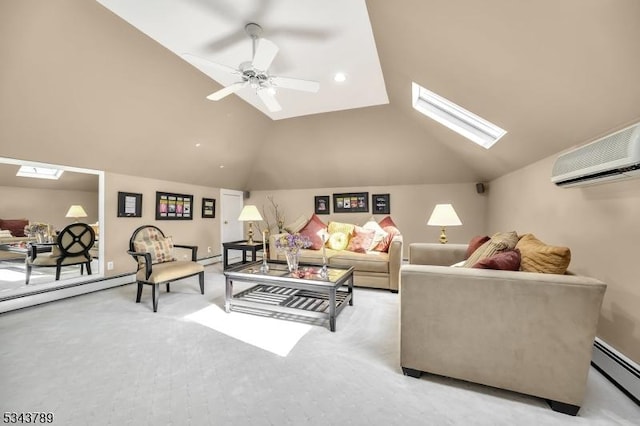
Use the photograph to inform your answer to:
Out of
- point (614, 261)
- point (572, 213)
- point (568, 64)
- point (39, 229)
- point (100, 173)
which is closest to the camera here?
point (568, 64)

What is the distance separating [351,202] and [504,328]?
14.8ft

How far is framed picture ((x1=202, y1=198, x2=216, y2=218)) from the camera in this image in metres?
5.75

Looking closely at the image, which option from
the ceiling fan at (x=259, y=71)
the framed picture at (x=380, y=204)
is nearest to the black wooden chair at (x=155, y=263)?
the ceiling fan at (x=259, y=71)

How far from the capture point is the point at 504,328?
5.16 feet

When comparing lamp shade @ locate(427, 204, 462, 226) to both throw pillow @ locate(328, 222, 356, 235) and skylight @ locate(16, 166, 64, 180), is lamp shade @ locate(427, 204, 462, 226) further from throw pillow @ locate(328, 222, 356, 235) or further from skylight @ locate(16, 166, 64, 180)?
skylight @ locate(16, 166, 64, 180)

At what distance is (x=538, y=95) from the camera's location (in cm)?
198

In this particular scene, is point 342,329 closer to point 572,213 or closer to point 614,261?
point 614,261

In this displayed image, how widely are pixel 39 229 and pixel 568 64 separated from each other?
563 cm

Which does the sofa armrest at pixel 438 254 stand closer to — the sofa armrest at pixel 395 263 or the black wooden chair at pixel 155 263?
the sofa armrest at pixel 395 263

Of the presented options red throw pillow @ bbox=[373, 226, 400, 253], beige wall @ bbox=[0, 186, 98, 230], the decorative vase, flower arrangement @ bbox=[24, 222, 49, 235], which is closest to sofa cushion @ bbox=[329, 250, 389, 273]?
red throw pillow @ bbox=[373, 226, 400, 253]

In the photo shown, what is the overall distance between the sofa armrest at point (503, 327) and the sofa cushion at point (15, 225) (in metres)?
4.58

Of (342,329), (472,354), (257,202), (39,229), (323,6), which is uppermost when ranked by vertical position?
(323,6)

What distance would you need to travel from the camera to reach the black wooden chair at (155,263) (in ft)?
10.2

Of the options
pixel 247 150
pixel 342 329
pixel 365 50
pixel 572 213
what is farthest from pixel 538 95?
pixel 247 150
